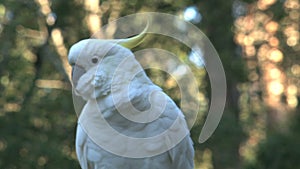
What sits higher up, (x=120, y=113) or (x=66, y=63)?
(x=120, y=113)

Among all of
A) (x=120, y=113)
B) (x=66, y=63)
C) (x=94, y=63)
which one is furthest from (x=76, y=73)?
(x=66, y=63)

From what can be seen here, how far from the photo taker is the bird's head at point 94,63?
1.52 m

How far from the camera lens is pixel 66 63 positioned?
470 cm

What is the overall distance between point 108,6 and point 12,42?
1144mm

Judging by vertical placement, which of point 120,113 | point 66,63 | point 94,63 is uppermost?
point 94,63

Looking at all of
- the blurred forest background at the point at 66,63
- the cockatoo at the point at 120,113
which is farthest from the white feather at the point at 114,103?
the blurred forest background at the point at 66,63

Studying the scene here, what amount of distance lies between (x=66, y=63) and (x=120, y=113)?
3.28 metres

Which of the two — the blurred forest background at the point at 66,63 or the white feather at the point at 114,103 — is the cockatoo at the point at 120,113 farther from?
the blurred forest background at the point at 66,63

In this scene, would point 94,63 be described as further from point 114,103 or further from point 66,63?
point 66,63

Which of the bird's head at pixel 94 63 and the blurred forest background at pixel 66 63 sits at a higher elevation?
the bird's head at pixel 94 63

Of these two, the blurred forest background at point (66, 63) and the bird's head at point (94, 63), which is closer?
the bird's head at point (94, 63)

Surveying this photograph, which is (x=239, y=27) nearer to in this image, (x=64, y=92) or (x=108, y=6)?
(x=108, y=6)

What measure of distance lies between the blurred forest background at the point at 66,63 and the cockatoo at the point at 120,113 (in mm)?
2939

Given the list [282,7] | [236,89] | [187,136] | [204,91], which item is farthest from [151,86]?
[236,89]
